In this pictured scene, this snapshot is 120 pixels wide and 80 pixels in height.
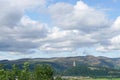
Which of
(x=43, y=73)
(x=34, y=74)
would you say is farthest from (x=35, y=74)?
(x=43, y=73)

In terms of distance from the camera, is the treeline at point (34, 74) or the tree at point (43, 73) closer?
the tree at point (43, 73)

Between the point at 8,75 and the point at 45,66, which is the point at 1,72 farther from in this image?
the point at 45,66

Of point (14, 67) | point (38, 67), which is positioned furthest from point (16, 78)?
point (38, 67)

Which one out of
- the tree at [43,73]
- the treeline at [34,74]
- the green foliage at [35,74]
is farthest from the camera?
the treeline at [34,74]

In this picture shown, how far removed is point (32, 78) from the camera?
17300 centimetres

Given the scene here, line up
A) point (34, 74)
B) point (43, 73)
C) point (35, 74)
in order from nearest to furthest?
point (43, 73), point (35, 74), point (34, 74)

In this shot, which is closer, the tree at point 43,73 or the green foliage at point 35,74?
the tree at point 43,73

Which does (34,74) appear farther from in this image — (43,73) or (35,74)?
(43,73)

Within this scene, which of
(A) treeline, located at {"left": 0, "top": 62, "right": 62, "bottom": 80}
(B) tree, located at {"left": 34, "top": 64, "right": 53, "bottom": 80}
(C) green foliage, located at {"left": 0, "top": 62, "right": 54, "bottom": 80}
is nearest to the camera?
(B) tree, located at {"left": 34, "top": 64, "right": 53, "bottom": 80}

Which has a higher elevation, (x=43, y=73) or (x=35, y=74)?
(x=43, y=73)

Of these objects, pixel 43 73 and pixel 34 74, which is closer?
pixel 43 73

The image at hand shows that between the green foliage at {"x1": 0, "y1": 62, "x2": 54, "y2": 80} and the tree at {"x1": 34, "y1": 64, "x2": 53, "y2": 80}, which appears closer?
the tree at {"x1": 34, "y1": 64, "x2": 53, "y2": 80}

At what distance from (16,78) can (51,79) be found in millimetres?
25609

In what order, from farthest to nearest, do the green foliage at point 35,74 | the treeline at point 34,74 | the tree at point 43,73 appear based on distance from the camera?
the treeline at point 34,74, the green foliage at point 35,74, the tree at point 43,73
